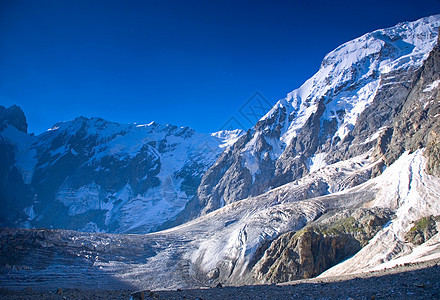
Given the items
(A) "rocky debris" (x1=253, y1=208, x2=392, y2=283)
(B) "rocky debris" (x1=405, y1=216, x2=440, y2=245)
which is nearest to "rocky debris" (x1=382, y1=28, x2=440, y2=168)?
(B) "rocky debris" (x1=405, y1=216, x2=440, y2=245)

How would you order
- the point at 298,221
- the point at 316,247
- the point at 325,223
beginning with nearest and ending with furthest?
the point at 316,247
the point at 325,223
the point at 298,221

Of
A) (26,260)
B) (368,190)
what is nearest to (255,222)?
(368,190)

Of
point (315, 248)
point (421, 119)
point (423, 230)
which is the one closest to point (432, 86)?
point (421, 119)

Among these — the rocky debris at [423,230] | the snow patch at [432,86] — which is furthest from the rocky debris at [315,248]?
the snow patch at [432,86]

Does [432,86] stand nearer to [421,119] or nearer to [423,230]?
[421,119]

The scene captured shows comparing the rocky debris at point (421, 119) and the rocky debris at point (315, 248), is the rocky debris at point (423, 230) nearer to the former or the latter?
the rocky debris at point (315, 248)

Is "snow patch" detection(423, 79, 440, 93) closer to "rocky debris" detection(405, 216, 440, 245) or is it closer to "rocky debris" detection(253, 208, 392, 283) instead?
"rocky debris" detection(253, 208, 392, 283)

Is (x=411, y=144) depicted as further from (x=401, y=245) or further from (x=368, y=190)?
(x=401, y=245)
